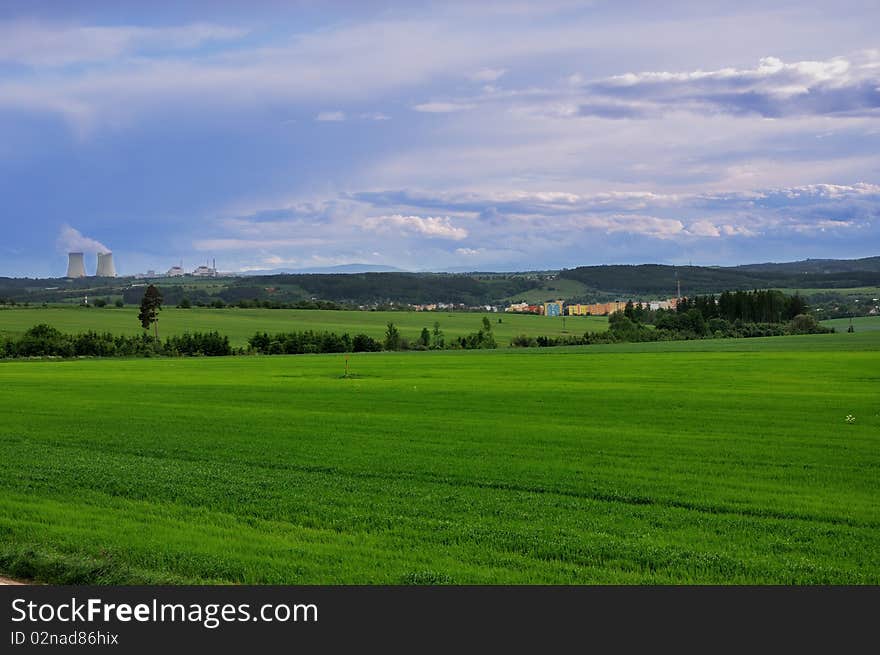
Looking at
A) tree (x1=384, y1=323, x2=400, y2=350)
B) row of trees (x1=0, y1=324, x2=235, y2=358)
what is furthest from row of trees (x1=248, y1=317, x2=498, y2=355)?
row of trees (x1=0, y1=324, x2=235, y2=358)

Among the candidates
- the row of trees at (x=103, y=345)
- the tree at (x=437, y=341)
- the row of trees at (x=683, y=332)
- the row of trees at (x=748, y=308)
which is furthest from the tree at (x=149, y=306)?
the row of trees at (x=748, y=308)

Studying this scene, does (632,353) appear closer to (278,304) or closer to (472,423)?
(472,423)

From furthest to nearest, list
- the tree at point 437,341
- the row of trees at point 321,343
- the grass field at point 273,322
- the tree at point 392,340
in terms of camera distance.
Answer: the grass field at point 273,322
the tree at point 437,341
the tree at point 392,340
the row of trees at point 321,343

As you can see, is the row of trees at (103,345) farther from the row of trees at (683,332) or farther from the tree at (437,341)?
the row of trees at (683,332)

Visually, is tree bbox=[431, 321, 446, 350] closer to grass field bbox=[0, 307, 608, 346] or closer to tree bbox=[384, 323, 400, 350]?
grass field bbox=[0, 307, 608, 346]

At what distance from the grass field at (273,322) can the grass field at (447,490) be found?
328 feet

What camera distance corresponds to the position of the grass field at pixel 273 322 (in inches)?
5472

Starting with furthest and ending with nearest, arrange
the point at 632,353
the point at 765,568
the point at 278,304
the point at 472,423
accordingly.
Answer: the point at 278,304, the point at 632,353, the point at 472,423, the point at 765,568

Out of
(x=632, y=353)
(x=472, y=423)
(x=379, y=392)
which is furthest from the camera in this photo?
(x=632, y=353)

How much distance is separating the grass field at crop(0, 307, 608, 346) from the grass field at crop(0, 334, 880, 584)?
99859 mm

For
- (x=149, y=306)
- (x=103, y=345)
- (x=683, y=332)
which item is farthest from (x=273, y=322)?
(x=683, y=332)
